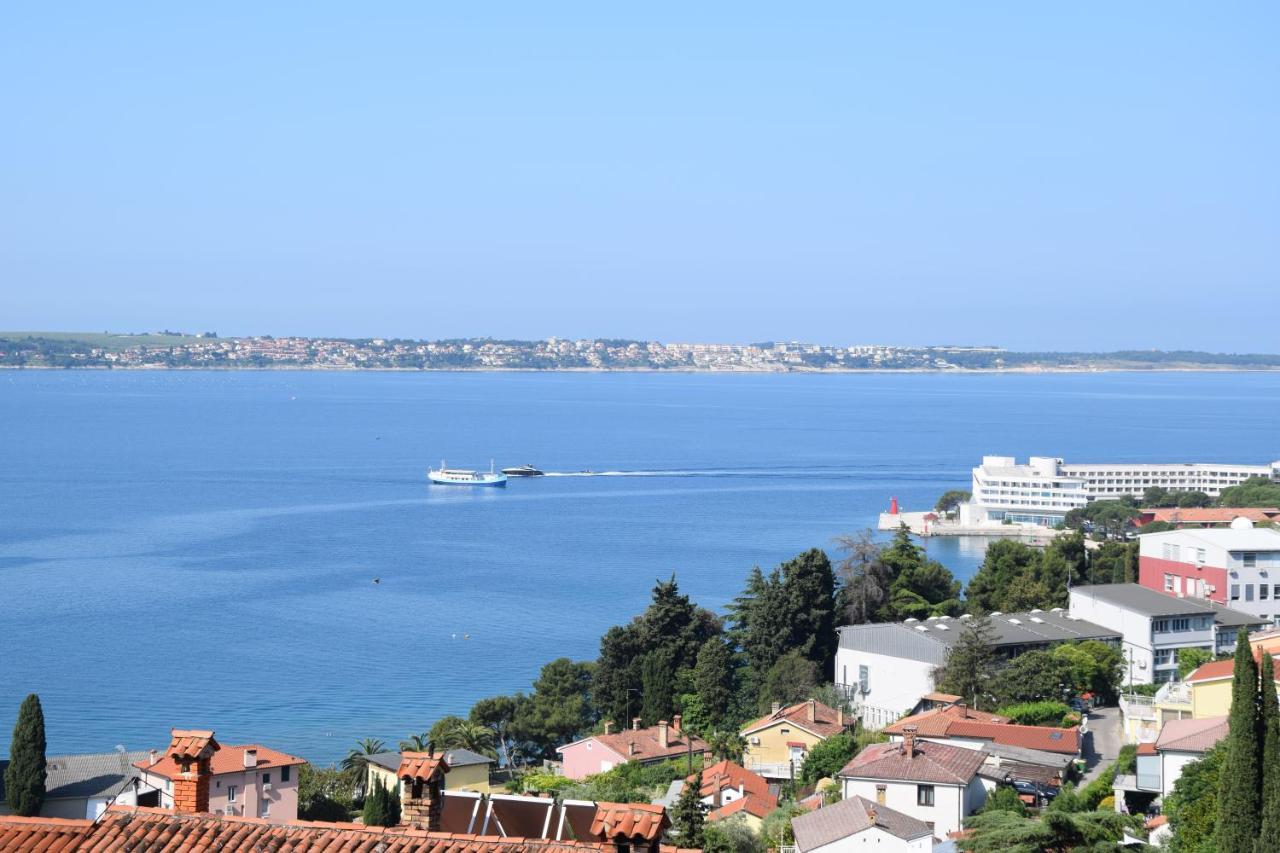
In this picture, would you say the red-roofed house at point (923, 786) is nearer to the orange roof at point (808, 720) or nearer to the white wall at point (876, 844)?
the white wall at point (876, 844)

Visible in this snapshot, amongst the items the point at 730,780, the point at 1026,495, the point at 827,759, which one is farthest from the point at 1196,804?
the point at 1026,495

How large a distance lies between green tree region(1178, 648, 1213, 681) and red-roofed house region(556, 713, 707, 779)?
10.2 meters

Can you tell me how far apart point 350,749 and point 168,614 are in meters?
17.0

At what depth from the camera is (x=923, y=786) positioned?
20.0 metres

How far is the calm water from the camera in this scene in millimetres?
38188

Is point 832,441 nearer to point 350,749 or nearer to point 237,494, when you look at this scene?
point 237,494

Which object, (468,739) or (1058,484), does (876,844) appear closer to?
(468,739)

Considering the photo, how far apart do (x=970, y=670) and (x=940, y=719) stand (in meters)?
4.87

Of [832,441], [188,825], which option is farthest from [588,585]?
[832,441]

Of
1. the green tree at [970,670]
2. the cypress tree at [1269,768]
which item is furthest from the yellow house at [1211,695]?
the cypress tree at [1269,768]

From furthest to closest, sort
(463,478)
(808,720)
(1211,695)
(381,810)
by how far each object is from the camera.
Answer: (463,478)
(808,720)
(1211,695)
(381,810)

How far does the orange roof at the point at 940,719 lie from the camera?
2393cm

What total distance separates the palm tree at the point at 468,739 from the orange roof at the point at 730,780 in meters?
5.53

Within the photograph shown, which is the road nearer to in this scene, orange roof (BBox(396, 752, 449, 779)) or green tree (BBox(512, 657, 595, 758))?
green tree (BBox(512, 657, 595, 758))
